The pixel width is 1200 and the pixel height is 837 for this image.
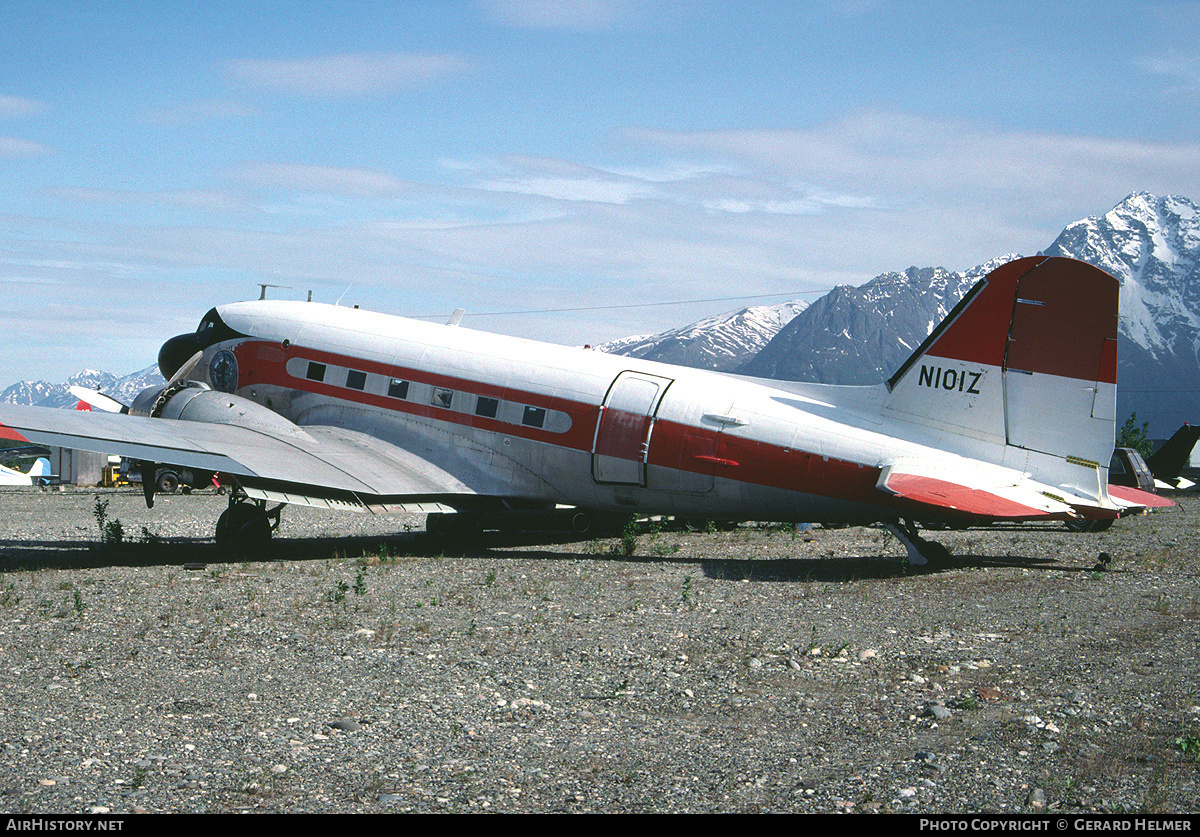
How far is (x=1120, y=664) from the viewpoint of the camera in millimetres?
8492

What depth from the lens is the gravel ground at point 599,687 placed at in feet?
18.7

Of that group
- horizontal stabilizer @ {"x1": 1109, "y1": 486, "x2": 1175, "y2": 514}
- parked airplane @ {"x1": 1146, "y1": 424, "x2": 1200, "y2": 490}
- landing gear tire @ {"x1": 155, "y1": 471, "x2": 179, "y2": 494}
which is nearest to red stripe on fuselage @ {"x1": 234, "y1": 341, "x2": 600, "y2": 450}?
horizontal stabilizer @ {"x1": 1109, "y1": 486, "x2": 1175, "y2": 514}

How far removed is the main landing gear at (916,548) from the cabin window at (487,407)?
272 inches

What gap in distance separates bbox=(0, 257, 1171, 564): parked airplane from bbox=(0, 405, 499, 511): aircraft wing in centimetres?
4

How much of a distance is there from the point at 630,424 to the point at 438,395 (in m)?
3.88

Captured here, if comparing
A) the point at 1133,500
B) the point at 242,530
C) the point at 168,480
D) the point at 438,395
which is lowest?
the point at 168,480

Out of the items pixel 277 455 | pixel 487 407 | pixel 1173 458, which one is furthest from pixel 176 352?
pixel 1173 458

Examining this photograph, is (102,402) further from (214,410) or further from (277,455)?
(277,455)

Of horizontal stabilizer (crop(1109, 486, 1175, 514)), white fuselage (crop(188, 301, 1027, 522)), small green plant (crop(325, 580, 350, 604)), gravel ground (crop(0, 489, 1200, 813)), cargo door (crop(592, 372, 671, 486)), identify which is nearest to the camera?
gravel ground (crop(0, 489, 1200, 813))

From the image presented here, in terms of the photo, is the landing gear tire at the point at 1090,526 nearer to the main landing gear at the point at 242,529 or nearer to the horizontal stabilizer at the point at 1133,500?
the horizontal stabilizer at the point at 1133,500

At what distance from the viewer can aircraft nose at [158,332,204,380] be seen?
20.1 metres

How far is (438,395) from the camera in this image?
17.4m

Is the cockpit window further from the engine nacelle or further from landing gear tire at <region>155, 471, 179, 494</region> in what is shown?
Answer: landing gear tire at <region>155, 471, 179, 494</region>
